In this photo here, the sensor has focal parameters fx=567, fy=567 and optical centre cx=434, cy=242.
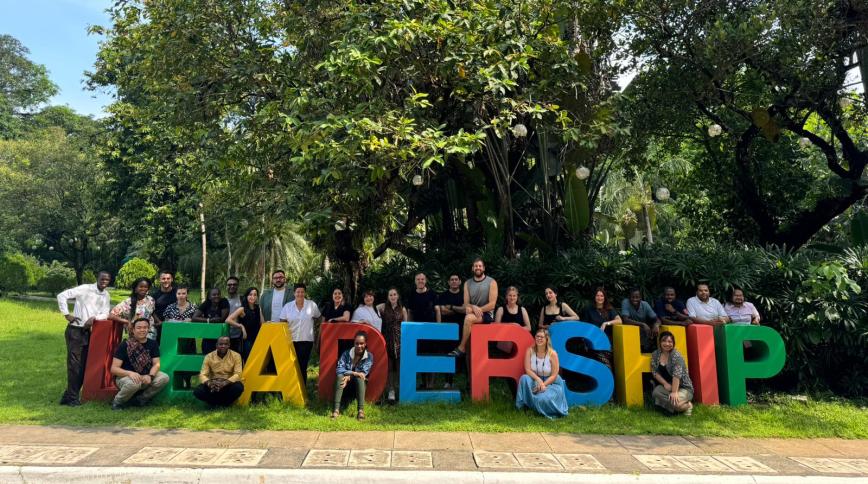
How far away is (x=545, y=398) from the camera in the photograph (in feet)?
24.7

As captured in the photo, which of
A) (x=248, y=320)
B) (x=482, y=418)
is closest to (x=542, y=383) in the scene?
(x=482, y=418)

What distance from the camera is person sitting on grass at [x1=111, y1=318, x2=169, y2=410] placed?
7672 mm

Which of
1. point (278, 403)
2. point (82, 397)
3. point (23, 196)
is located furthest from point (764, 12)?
point (23, 196)

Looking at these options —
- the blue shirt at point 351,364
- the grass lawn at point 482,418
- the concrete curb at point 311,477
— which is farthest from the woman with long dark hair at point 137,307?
the concrete curb at point 311,477

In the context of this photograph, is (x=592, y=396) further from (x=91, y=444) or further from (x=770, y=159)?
(x=770, y=159)

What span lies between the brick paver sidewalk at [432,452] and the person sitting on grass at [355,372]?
2.30ft

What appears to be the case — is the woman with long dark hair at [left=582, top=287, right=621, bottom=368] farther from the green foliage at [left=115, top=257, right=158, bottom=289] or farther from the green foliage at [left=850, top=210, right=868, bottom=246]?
the green foliage at [left=115, top=257, right=158, bottom=289]

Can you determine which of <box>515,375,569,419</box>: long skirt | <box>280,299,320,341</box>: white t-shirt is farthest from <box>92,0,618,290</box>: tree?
<box>515,375,569,419</box>: long skirt

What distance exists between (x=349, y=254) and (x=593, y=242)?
4.97 m

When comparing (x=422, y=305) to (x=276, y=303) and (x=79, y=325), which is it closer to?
(x=276, y=303)

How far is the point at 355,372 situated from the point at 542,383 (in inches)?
99.4

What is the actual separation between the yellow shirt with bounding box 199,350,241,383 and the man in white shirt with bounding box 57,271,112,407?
1.98 metres

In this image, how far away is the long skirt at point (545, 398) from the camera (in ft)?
24.8

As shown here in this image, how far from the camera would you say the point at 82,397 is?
27.0 feet
